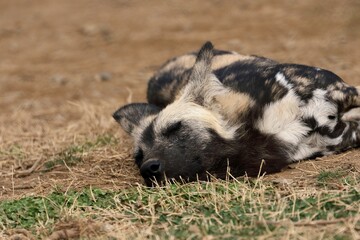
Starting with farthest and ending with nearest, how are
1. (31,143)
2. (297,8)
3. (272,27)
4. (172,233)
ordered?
(297,8)
(272,27)
(31,143)
(172,233)

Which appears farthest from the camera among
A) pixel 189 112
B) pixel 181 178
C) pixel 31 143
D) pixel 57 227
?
pixel 31 143

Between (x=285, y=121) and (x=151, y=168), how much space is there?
0.96 metres

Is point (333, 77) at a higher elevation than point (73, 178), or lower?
higher

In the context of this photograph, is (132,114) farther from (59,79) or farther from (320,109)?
(59,79)

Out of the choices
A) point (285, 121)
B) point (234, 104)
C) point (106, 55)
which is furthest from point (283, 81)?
point (106, 55)

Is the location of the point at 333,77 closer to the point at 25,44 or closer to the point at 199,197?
the point at 199,197

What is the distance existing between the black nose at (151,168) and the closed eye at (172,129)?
0.25 metres

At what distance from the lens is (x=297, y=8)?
39.8ft

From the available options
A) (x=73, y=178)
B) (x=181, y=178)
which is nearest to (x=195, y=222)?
(x=181, y=178)

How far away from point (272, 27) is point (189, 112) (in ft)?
22.6

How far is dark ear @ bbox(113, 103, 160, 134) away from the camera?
15.9 ft

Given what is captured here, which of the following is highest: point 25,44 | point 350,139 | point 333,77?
point 333,77

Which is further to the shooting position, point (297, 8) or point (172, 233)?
point (297, 8)

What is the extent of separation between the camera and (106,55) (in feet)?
34.9
